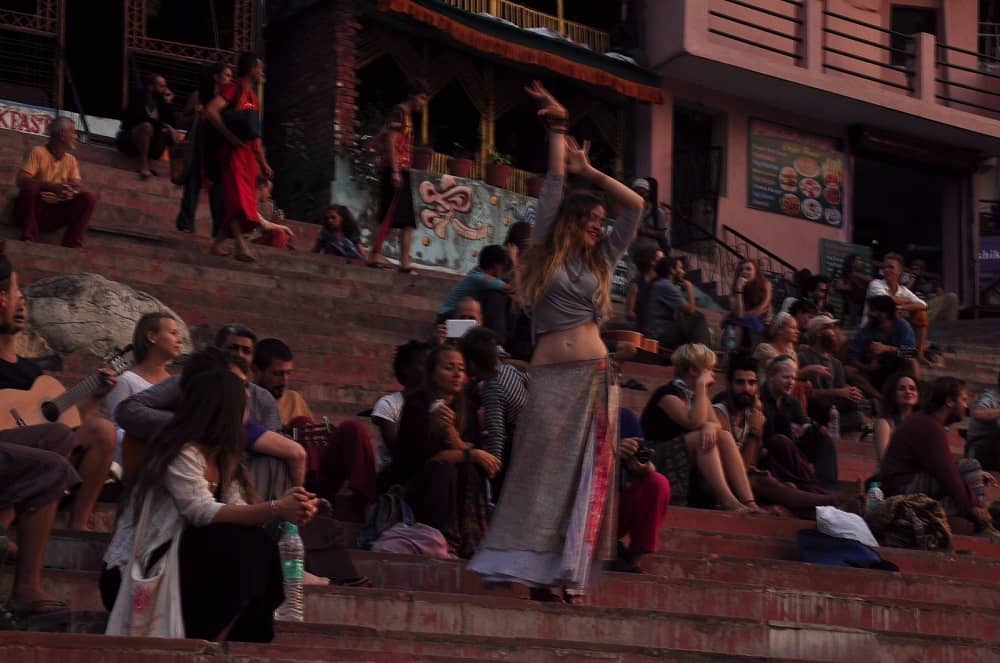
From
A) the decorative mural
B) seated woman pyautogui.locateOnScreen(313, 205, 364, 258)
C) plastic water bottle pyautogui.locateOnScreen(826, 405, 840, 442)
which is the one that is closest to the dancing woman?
plastic water bottle pyautogui.locateOnScreen(826, 405, 840, 442)

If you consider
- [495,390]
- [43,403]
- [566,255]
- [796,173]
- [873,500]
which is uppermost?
[796,173]

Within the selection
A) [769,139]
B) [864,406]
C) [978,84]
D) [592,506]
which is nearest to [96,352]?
[592,506]

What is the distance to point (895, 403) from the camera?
538 inches

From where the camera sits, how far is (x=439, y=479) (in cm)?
952

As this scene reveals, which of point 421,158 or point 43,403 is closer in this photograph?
point 43,403

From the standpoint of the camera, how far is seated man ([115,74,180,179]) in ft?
60.6

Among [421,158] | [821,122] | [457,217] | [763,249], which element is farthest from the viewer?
[821,122]

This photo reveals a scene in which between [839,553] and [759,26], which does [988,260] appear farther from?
[839,553]

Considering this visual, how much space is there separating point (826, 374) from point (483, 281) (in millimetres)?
2797

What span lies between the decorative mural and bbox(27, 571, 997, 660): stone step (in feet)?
40.1

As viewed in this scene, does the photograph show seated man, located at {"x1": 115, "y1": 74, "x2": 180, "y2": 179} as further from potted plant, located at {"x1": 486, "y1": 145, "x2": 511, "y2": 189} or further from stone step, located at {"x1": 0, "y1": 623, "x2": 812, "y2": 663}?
stone step, located at {"x1": 0, "y1": 623, "x2": 812, "y2": 663}

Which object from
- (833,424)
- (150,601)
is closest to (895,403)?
(833,424)

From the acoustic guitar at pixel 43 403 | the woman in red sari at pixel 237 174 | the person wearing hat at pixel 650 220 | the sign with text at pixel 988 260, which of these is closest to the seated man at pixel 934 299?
the person wearing hat at pixel 650 220

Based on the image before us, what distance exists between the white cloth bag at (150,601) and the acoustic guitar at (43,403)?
193cm
